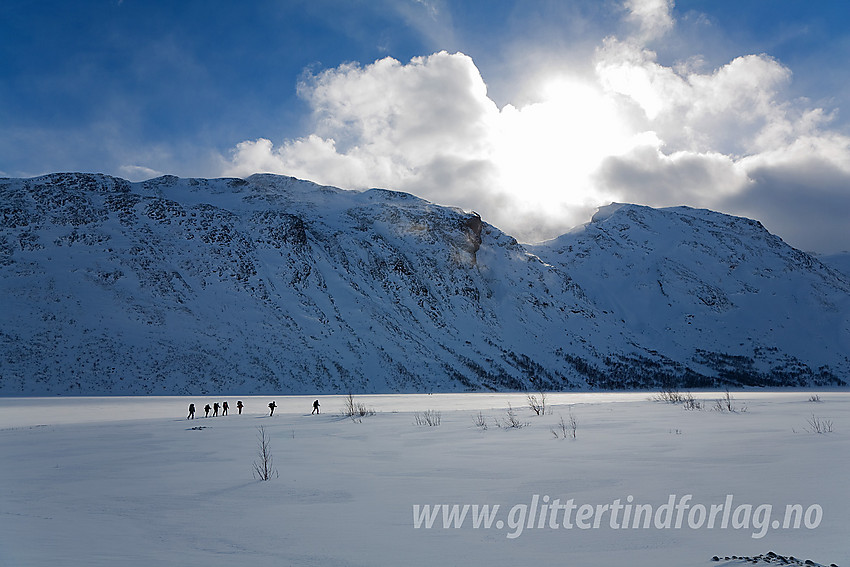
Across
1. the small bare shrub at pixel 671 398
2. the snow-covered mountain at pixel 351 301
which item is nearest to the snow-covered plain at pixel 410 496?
the small bare shrub at pixel 671 398

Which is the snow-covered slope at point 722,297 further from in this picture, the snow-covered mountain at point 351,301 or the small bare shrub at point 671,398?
the small bare shrub at point 671,398

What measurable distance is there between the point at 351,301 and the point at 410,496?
90016 mm

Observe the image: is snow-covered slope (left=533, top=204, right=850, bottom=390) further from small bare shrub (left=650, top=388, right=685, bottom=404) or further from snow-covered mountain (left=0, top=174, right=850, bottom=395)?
small bare shrub (left=650, top=388, right=685, bottom=404)

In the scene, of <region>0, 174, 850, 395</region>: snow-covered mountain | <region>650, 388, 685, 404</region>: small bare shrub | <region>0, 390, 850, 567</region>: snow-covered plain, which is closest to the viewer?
<region>0, 390, 850, 567</region>: snow-covered plain

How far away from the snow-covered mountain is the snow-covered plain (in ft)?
185

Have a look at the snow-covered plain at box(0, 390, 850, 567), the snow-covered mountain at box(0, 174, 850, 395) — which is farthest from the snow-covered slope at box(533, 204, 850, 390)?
the snow-covered plain at box(0, 390, 850, 567)

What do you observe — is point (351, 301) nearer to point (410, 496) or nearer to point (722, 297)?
point (410, 496)

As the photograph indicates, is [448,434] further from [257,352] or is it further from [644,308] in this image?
[644,308]

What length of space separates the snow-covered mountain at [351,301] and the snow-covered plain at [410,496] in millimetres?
56363

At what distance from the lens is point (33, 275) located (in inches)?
2783

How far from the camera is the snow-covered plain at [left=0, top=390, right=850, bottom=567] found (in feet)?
→ 18.9

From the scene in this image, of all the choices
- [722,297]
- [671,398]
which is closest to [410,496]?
[671,398]

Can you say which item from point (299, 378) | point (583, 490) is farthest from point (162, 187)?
point (583, 490)

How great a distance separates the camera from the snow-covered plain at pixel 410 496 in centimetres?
577
